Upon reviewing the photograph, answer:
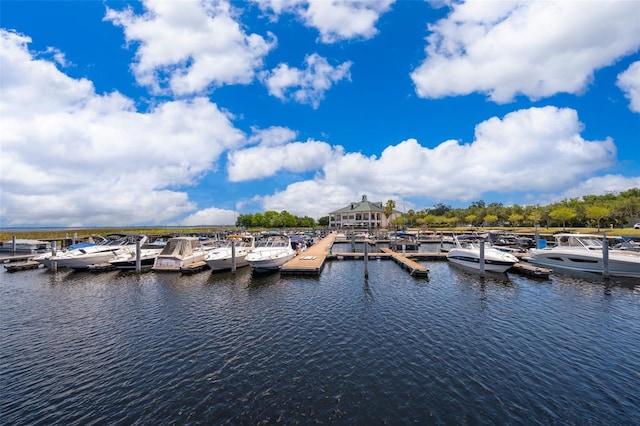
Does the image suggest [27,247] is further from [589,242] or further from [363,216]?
[363,216]

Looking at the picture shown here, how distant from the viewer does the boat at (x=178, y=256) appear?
3117 centimetres

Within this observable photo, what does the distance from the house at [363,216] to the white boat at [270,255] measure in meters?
101

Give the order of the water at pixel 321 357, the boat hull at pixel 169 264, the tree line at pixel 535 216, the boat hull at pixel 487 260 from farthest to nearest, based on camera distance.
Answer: the tree line at pixel 535 216 → the boat hull at pixel 169 264 → the boat hull at pixel 487 260 → the water at pixel 321 357

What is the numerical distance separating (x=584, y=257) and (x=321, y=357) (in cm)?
3223

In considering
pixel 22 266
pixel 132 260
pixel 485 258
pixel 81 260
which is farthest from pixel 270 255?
pixel 22 266

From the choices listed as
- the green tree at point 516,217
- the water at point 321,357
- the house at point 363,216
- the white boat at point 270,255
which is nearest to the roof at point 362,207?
the house at point 363,216

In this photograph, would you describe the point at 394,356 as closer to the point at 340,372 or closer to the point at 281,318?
the point at 340,372

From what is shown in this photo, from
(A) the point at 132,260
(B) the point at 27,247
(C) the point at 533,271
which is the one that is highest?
(B) the point at 27,247

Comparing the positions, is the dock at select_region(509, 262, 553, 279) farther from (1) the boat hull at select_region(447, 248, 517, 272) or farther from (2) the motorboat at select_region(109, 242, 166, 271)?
(2) the motorboat at select_region(109, 242, 166, 271)

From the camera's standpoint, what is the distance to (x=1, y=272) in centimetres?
3177

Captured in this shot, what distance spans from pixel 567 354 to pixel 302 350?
1156 centimetres

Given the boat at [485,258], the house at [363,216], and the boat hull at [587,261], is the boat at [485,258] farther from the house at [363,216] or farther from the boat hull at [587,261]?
the house at [363,216]

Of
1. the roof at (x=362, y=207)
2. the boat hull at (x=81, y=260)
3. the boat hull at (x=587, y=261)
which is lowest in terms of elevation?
the boat hull at (x=587, y=261)

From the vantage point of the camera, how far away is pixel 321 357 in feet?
39.2
